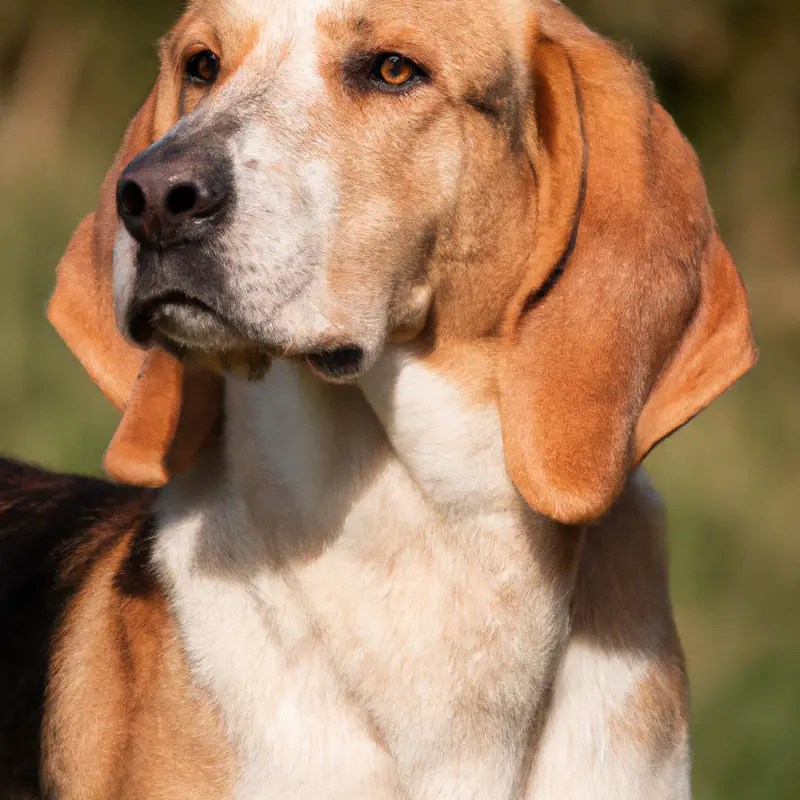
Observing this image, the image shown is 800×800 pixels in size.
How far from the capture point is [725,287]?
3137 millimetres

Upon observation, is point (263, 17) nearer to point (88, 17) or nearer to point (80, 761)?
point (80, 761)

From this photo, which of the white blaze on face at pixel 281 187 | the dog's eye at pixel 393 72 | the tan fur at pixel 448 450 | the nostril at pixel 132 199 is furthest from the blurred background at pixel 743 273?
the nostril at pixel 132 199

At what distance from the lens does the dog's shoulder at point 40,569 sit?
338 cm

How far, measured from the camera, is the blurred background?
20.5 feet

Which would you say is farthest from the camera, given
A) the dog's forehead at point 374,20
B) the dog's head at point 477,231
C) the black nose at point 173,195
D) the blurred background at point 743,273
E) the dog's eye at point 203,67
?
the blurred background at point 743,273

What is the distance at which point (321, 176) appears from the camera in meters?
2.81

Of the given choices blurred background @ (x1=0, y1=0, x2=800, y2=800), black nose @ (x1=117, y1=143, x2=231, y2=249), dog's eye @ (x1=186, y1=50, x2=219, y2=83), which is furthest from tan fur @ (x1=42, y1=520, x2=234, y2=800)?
blurred background @ (x1=0, y1=0, x2=800, y2=800)

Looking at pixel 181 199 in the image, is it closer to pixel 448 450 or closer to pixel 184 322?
pixel 184 322

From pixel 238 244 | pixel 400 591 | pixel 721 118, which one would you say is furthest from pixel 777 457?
pixel 238 244

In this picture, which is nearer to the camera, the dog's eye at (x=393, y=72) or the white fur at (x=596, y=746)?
the dog's eye at (x=393, y=72)

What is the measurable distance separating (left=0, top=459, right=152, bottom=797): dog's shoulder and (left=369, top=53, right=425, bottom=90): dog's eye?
3.88ft

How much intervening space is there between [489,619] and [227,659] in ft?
1.89

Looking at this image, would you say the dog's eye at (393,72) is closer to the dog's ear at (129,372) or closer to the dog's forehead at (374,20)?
the dog's forehead at (374,20)

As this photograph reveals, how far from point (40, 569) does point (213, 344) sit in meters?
1.15
